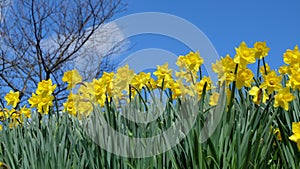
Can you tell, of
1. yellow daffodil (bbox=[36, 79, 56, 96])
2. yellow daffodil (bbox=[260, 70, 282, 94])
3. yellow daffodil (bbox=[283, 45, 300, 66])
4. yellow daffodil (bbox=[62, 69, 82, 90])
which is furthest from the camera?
yellow daffodil (bbox=[36, 79, 56, 96])

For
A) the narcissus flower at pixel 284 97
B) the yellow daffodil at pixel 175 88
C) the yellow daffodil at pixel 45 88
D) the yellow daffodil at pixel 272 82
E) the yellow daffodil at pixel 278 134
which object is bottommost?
the yellow daffodil at pixel 278 134

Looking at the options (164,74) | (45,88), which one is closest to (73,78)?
(45,88)

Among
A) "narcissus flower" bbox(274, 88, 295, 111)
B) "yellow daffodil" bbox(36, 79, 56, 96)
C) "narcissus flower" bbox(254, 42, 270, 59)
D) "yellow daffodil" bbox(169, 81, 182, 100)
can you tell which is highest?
"narcissus flower" bbox(254, 42, 270, 59)

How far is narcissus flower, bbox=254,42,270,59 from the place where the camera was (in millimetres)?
2104

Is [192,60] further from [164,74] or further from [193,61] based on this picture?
[164,74]

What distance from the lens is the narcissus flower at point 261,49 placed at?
210 centimetres

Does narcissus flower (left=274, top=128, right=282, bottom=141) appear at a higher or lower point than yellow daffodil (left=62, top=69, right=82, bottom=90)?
lower

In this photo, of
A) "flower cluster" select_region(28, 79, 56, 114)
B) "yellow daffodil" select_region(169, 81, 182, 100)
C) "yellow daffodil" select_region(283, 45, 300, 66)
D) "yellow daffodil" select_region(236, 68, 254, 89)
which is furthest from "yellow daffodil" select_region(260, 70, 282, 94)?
"flower cluster" select_region(28, 79, 56, 114)

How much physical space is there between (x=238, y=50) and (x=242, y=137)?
0.37 meters

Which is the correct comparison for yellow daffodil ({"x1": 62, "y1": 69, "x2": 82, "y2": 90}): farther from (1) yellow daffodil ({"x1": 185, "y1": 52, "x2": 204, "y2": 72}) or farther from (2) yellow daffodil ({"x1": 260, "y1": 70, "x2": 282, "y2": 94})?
(2) yellow daffodil ({"x1": 260, "y1": 70, "x2": 282, "y2": 94})

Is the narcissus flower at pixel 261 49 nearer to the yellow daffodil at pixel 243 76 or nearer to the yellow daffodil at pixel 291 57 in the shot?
the yellow daffodil at pixel 291 57

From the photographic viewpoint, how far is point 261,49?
2135 mm

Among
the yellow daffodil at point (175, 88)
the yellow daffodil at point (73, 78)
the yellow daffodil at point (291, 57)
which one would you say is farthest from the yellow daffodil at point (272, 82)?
the yellow daffodil at point (73, 78)

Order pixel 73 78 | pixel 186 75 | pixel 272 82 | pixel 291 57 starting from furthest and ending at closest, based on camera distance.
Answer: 1. pixel 186 75
2. pixel 73 78
3. pixel 291 57
4. pixel 272 82
